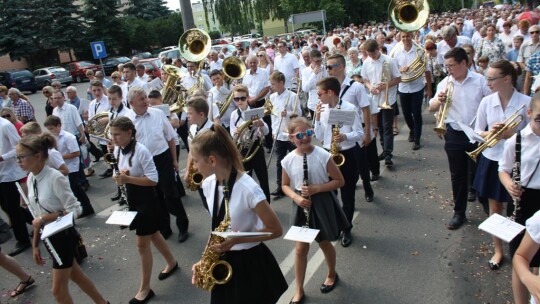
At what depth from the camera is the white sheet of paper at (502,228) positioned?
2848mm

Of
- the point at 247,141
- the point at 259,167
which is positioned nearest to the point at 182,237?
the point at 259,167

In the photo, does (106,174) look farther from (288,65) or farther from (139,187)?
(139,187)

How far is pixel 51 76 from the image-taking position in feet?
94.8

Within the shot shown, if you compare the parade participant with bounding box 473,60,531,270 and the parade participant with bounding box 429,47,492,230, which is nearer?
the parade participant with bounding box 473,60,531,270

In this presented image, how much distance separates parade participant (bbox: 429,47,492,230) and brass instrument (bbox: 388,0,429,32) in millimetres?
3588

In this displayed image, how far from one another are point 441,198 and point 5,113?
6692 millimetres

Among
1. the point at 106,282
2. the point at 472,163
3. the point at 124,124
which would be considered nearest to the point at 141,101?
the point at 124,124

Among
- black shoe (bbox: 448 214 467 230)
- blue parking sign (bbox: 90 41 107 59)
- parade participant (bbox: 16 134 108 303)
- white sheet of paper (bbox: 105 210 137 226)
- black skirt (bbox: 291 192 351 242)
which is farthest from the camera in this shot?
blue parking sign (bbox: 90 41 107 59)

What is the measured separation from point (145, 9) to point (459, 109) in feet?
177

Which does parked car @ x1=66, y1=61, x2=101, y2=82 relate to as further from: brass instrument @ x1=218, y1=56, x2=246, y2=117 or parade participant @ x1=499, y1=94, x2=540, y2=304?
parade participant @ x1=499, y1=94, x2=540, y2=304

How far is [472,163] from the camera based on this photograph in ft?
17.5

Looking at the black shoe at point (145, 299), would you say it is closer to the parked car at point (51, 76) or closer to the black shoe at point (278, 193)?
the black shoe at point (278, 193)

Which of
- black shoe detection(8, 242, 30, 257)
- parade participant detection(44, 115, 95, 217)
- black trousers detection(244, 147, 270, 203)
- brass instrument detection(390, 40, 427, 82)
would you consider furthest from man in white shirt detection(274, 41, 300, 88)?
black shoe detection(8, 242, 30, 257)

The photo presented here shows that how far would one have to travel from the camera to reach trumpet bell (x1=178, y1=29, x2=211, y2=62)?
29.0 ft
